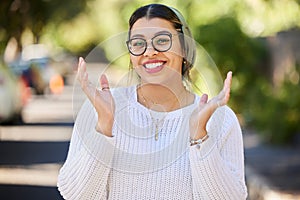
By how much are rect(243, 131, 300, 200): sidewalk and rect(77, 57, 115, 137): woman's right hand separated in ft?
18.1

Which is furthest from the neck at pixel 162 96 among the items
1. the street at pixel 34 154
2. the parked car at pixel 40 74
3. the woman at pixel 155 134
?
the parked car at pixel 40 74

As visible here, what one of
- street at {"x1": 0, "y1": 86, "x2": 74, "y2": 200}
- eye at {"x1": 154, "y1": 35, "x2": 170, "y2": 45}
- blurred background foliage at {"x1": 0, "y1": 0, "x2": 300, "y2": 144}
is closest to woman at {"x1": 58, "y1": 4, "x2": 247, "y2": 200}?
eye at {"x1": 154, "y1": 35, "x2": 170, "y2": 45}

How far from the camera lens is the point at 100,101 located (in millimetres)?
2766

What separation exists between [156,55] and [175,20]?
178 millimetres

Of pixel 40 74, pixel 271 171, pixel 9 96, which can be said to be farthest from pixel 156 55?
pixel 40 74

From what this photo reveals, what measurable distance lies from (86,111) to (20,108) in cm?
1593

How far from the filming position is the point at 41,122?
A: 1989 centimetres

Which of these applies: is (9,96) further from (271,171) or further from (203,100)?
(203,100)

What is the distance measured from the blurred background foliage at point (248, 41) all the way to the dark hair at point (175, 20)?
16.8ft

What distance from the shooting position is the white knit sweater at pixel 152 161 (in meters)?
2.79

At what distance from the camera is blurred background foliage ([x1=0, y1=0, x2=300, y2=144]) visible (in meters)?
12.9

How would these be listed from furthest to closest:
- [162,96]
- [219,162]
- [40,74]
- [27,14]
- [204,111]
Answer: [40,74]
[27,14]
[162,96]
[219,162]
[204,111]

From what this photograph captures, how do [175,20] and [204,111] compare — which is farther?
[175,20]

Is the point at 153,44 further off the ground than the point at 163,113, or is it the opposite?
the point at 153,44
